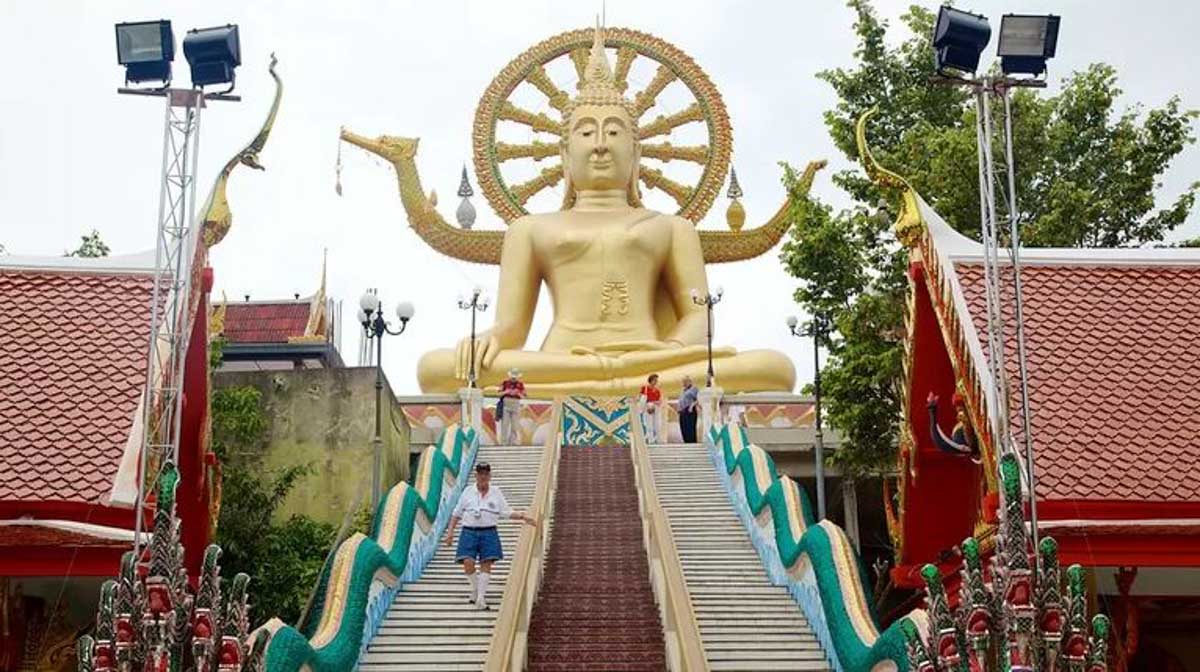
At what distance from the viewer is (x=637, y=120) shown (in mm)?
25469

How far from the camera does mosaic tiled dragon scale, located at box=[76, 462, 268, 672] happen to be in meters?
8.42

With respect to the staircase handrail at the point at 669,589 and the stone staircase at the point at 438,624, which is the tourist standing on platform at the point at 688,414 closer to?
the staircase handrail at the point at 669,589

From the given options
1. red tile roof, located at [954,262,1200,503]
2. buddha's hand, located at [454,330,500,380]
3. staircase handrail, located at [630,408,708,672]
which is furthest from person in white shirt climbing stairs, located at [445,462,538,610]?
buddha's hand, located at [454,330,500,380]

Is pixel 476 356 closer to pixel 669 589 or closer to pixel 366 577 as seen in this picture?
pixel 366 577

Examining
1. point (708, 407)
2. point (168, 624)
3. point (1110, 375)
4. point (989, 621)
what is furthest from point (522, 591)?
point (708, 407)

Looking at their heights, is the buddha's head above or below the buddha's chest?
above

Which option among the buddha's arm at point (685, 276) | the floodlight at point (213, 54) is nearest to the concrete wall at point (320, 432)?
the buddha's arm at point (685, 276)

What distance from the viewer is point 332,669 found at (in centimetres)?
976

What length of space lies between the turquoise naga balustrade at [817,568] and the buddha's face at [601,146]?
10169 millimetres

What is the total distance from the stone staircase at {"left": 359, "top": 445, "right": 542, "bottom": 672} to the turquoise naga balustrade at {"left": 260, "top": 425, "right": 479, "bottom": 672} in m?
0.10

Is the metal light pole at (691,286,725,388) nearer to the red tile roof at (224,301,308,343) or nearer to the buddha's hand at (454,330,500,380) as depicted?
the buddha's hand at (454,330,500,380)

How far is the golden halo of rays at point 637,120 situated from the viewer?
83.1 feet

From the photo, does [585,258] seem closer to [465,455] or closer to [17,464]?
[465,455]

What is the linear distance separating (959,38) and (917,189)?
7313 mm
